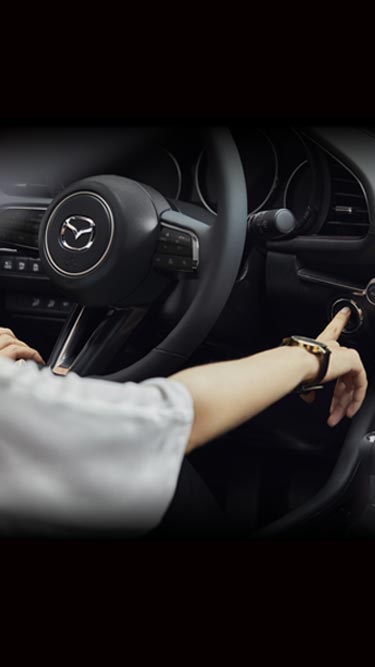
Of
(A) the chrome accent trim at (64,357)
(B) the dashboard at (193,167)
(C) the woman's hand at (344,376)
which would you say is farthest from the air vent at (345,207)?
(A) the chrome accent trim at (64,357)

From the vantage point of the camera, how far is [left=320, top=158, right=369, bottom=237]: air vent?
→ 1.13 meters

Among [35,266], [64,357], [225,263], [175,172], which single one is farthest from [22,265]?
[225,263]

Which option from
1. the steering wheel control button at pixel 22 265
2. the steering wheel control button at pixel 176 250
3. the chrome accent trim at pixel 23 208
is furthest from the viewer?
the steering wheel control button at pixel 22 265

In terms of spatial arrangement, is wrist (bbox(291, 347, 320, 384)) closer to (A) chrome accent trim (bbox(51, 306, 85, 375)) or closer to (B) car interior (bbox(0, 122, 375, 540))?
(B) car interior (bbox(0, 122, 375, 540))

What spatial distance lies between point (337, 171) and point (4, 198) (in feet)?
1.48

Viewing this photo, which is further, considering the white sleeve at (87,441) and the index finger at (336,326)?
the index finger at (336,326)

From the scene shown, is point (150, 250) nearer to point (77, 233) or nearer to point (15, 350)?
point (77, 233)

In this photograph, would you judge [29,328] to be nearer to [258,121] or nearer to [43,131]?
[43,131]

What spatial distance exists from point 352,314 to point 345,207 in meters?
0.13

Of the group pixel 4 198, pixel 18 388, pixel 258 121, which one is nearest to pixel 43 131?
pixel 4 198

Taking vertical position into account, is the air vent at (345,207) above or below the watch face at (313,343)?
above

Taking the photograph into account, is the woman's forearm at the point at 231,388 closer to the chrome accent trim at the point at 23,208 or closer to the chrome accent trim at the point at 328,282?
the chrome accent trim at the point at 328,282

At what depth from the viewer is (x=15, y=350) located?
3.93 ft

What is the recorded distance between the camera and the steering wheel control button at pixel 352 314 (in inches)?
46.0
